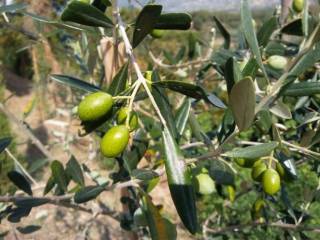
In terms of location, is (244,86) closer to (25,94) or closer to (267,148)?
(267,148)

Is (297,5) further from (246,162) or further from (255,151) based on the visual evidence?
(255,151)

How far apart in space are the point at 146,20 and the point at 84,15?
103 mm

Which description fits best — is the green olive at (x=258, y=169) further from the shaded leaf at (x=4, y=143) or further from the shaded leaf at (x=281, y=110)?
the shaded leaf at (x=4, y=143)

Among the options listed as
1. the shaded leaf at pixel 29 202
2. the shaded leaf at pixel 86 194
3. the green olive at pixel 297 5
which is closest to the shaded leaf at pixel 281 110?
the shaded leaf at pixel 86 194

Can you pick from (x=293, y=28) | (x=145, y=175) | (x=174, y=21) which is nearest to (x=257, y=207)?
(x=293, y=28)

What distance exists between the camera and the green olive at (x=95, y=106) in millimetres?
670

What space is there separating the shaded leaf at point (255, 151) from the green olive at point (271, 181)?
0.85 feet

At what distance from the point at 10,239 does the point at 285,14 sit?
2.19 meters

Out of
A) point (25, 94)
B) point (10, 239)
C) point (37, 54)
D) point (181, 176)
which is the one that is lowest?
point (25, 94)

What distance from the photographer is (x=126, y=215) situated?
4.79 feet

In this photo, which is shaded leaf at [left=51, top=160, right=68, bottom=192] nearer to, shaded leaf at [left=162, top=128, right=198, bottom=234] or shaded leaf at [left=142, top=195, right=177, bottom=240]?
shaded leaf at [left=142, top=195, right=177, bottom=240]

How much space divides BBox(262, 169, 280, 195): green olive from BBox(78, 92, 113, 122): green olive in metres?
0.47

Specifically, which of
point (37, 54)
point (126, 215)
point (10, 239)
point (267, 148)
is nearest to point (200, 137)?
point (267, 148)

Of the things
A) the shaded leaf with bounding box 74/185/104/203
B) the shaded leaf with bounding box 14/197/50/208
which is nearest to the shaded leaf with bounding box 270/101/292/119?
the shaded leaf with bounding box 74/185/104/203
